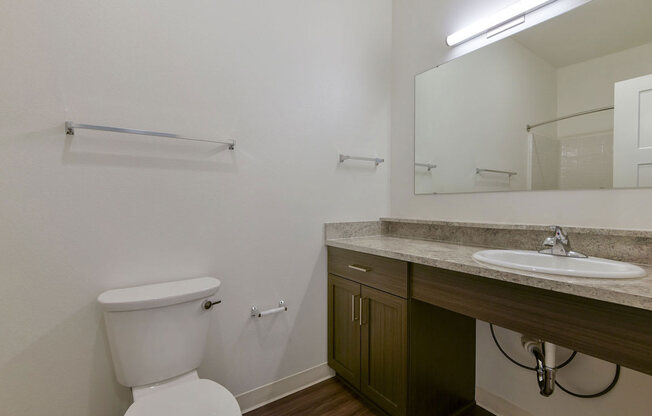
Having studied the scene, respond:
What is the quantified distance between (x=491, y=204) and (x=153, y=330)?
1.73 metres

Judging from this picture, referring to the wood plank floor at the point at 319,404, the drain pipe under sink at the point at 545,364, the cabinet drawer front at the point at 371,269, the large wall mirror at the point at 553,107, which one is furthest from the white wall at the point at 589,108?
the wood plank floor at the point at 319,404

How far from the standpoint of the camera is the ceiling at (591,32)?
1113 millimetres

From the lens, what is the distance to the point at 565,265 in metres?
1.14

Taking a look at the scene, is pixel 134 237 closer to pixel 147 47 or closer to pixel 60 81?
pixel 60 81

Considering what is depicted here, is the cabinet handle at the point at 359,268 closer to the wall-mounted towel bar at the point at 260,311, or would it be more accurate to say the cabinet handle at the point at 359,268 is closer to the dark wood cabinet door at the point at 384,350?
the dark wood cabinet door at the point at 384,350

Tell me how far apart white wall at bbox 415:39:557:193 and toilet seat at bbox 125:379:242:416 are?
1580 millimetres

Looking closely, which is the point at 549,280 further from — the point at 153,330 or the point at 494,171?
the point at 153,330

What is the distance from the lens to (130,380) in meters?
1.09

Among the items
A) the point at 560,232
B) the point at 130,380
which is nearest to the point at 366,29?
the point at 560,232

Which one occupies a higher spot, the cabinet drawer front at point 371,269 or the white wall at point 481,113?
the white wall at point 481,113

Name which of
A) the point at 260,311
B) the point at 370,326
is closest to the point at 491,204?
the point at 370,326

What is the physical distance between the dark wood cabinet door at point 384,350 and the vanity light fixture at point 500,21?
151 cm

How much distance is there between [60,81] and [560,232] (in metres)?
2.12

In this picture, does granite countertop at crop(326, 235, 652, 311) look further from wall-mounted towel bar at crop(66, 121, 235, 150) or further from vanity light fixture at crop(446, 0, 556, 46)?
vanity light fixture at crop(446, 0, 556, 46)
